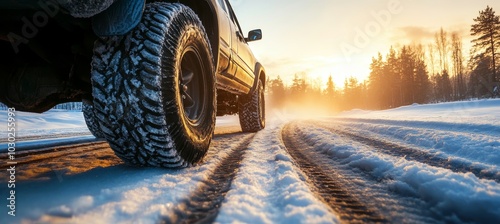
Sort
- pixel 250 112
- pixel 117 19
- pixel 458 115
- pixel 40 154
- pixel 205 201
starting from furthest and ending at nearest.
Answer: pixel 458 115 → pixel 250 112 → pixel 40 154 → pixel 117 19 → pixel 205 201

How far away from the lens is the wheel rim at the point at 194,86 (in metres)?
2.14

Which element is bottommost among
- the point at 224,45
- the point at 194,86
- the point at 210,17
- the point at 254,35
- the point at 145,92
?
the point at 145,92

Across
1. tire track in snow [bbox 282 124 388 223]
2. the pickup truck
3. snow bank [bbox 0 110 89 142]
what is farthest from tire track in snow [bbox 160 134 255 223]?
snow bank [bbox 0 110 89 142]

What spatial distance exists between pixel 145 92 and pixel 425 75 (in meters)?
60.3

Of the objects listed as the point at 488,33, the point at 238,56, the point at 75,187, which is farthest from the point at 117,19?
the point at 488,33

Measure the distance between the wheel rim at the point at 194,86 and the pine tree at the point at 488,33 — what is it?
48026mm

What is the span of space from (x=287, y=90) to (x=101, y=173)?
90468 mm

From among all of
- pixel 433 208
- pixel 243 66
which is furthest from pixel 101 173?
pixel 243 66

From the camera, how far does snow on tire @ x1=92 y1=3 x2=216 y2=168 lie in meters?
1.48

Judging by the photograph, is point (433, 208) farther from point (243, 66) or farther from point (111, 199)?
point (243, 66)

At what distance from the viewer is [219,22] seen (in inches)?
107

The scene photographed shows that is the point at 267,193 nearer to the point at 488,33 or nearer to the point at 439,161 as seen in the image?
the point at 439,161

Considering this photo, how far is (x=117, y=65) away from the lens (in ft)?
4.89

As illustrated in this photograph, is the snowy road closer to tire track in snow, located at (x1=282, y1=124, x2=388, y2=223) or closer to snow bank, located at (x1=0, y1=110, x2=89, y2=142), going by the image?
tire track in snow, located at (x1=282, y1=124, x2=388, y2=223)
